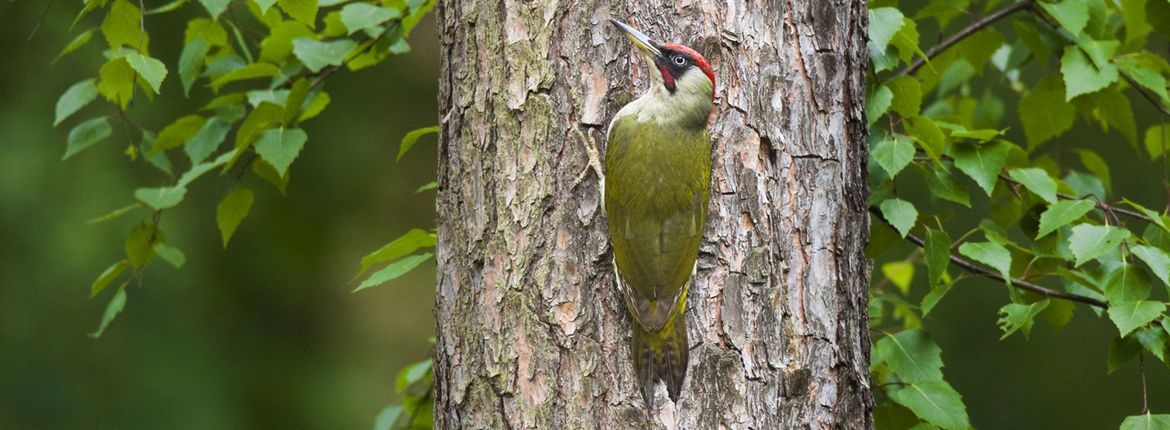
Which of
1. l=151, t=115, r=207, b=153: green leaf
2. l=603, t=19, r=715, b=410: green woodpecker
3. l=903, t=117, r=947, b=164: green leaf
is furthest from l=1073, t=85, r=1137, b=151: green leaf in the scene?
l=151, t=115, r=207, b=153: green leaf

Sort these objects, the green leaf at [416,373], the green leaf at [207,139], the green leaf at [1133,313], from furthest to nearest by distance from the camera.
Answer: the green leaf at [416,373] → the green leaf at [207,139] → the green leaf at [1133,313]

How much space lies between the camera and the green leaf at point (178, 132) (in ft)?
8.68

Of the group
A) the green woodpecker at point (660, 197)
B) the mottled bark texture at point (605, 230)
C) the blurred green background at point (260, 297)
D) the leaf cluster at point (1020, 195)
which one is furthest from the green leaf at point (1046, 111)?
the blurred green background at point (260, 297)

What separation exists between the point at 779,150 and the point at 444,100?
1.98 ft

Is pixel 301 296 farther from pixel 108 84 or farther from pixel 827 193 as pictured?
pixel 827 193

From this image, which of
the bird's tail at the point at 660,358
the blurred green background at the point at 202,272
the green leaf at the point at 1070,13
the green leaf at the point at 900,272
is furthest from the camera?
the blurred green background at the point at 202,272

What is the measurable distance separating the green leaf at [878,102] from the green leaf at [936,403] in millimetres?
539

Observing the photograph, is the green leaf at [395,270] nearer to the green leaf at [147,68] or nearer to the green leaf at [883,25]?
the green leaf at [147,68]

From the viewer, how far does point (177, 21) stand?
514 centimetres

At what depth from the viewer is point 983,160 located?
2285 millimetres

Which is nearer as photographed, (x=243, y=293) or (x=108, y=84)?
(x=108, y=84)

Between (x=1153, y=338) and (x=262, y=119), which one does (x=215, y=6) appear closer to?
(x=262, y=119)

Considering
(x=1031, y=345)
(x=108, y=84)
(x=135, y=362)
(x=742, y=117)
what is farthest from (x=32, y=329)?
(x=1031, y=345)

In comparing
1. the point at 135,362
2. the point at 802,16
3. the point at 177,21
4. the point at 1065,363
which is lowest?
the point at 1065,363
